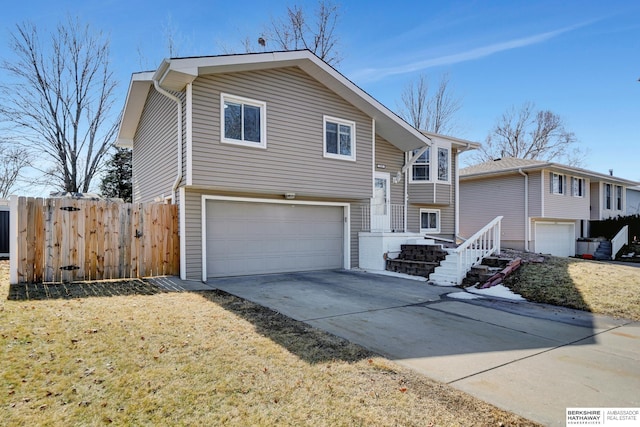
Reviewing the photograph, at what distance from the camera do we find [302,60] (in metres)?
10.2

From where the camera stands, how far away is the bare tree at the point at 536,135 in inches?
1304

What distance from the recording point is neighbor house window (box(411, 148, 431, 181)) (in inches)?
588

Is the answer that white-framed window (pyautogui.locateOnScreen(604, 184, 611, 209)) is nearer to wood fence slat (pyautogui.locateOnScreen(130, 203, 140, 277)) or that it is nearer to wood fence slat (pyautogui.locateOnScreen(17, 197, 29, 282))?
wood fence slat (pyautogui.locateOnScreen(130, 203, 140, 277))

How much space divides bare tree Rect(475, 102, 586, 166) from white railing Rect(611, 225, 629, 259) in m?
13.5

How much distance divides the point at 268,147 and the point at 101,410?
7.71 m

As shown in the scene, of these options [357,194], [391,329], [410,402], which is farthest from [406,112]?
[410,402]

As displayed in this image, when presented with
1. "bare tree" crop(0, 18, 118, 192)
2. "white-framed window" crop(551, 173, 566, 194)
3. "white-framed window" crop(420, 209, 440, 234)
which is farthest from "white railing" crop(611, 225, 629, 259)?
"bare tree" crop(0, 18, 118, 192)

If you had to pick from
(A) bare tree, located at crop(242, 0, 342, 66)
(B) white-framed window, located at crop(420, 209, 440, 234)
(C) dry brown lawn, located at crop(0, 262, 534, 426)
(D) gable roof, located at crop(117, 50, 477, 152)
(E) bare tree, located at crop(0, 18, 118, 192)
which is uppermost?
(A) bare tree, located at crop(242, 0, 342, 66)

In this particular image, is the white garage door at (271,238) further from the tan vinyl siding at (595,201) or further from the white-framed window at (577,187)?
the tan vinyl siding at (595,201)

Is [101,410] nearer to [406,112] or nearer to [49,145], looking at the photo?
[49,145]

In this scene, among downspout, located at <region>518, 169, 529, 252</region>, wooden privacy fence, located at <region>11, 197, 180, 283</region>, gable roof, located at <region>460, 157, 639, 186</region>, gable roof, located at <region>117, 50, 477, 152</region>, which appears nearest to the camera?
wooden privacy fence, located at <region>11, 197, 180, 283</region>

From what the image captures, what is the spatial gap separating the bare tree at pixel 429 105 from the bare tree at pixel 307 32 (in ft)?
24.7

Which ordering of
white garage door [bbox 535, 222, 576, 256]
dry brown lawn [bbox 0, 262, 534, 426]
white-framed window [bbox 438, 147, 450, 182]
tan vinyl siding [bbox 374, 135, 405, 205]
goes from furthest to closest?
1. white garage door [bbox 535, 222, 576, 256]
2. white-framed window [bbox 438, 147, 450, 182]
3. tan vinyl siding [bbox 374, 135, 405, 205]
4. dry brown lawn [bbox 0, 262, 534, 426]

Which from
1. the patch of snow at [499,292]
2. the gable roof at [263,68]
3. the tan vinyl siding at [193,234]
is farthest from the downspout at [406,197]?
the tan vinyl siding at [193,234]
